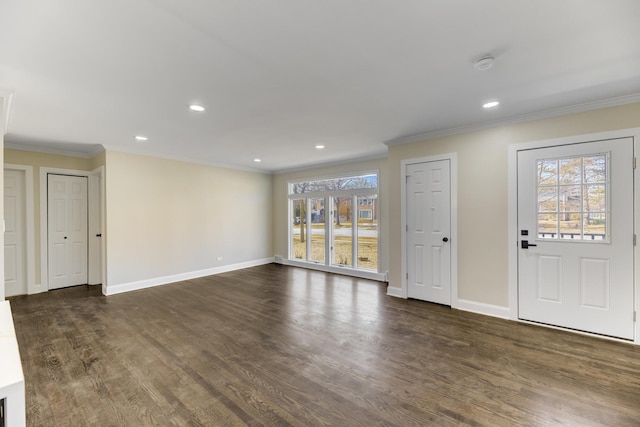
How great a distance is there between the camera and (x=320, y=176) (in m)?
6.72

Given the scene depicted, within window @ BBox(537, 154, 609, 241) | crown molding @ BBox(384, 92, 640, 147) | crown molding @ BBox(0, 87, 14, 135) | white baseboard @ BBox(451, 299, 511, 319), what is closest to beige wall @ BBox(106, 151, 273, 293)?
crown molding @ BBox(0, 87, 14, 135)

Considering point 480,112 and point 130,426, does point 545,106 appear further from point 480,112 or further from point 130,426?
point 130,426

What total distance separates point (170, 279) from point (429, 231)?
16.0ft

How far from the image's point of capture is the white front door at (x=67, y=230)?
498cm

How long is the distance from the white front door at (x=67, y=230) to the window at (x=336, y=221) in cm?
424

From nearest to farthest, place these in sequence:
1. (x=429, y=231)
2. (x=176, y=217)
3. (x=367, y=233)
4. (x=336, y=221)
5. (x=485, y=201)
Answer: (x=485, y=201) → (x=429, y=231) → (x=176, y=217) → (x=367, y=233) → (x=336, y=221)

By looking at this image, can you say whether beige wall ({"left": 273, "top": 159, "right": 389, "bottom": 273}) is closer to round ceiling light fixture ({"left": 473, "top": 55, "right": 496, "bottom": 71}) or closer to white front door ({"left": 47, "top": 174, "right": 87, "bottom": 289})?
round ceiling light fixture ({"left": 473, "top": 55, "right": 496, "bottom": 71})

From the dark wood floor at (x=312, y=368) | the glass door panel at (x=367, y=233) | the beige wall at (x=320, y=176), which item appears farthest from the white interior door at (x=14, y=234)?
the glass door panel at (x=367, y=233)

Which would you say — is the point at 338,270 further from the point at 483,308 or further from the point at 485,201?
the point at 485,201

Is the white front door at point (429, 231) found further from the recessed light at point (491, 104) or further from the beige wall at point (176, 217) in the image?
the beige wall at point (176, 217)

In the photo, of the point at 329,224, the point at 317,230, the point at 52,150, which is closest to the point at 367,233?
the point at 329,224

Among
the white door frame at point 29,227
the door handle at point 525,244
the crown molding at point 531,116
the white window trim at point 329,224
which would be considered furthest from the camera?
the white window trim at point 329,224

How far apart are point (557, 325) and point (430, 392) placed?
7.23 ft

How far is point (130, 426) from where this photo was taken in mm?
1815
